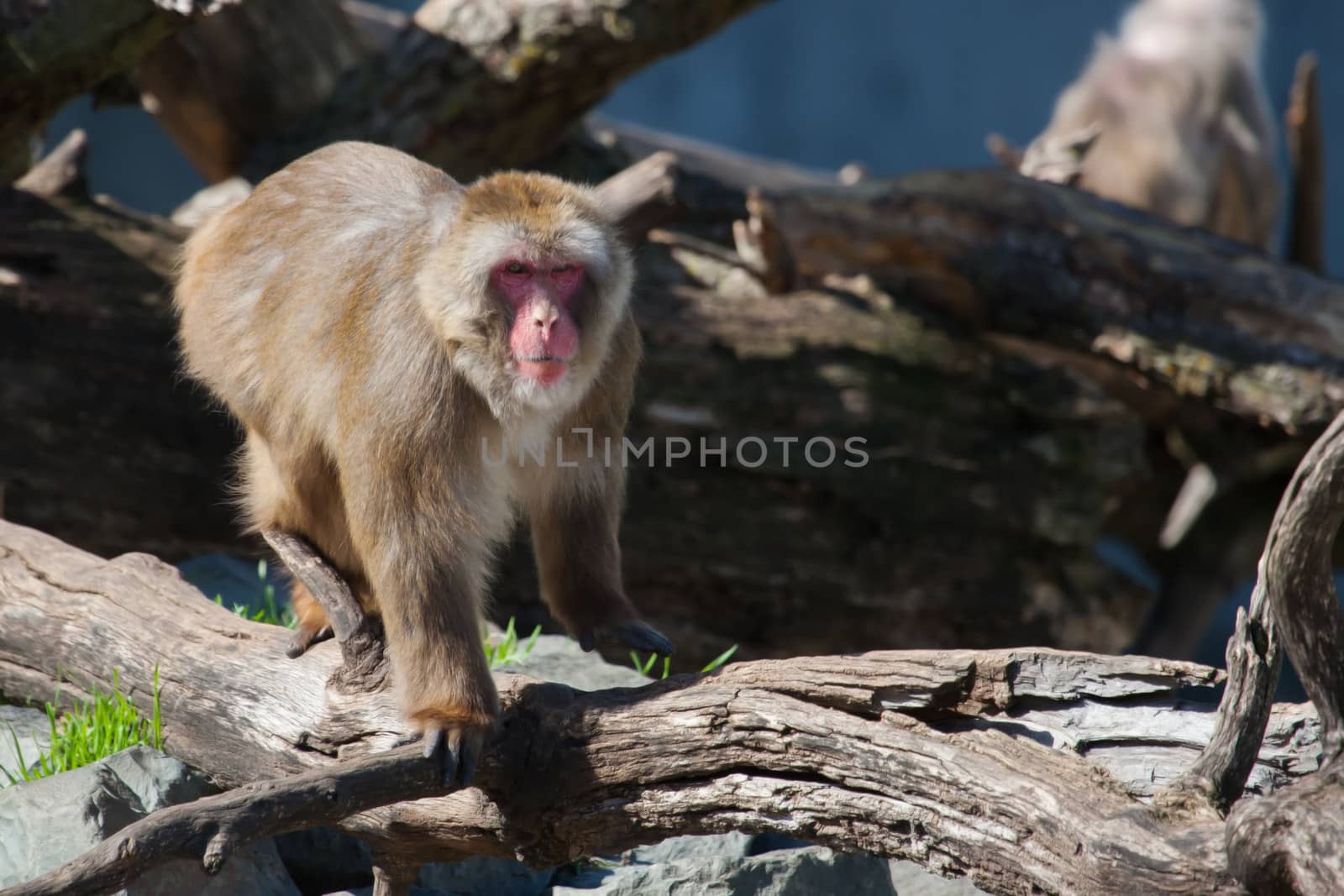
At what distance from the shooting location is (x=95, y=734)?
3.54 m

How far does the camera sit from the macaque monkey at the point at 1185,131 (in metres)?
9.76

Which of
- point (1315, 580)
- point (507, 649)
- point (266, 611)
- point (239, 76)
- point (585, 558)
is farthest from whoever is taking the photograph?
point (239, 76)

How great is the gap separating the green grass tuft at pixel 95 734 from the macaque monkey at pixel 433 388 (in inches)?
19.7

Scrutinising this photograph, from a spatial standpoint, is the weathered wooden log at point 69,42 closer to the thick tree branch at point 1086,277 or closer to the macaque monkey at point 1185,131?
the thick tree branch at point 1086,277

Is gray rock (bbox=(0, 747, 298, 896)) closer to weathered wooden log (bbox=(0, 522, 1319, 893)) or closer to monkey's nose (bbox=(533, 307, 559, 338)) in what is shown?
weathered wooden log (bbox=(0, 522, 1319, 893))

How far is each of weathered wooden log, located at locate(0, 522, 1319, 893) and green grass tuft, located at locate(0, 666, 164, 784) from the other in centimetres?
6

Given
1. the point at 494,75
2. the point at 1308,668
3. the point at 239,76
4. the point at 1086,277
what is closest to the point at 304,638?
the point at 1308,668

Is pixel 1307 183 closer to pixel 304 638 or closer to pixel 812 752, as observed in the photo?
pixel 812 752

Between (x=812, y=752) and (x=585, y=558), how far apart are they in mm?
1233

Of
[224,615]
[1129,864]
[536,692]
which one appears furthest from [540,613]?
[1129,864]

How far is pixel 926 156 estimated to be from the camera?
15672mm

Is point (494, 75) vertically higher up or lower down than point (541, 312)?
higher up

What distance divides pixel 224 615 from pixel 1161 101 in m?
8.65

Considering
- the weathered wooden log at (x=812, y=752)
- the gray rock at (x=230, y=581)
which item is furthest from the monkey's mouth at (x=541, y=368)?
the gray rock at (x=230, y=581)
